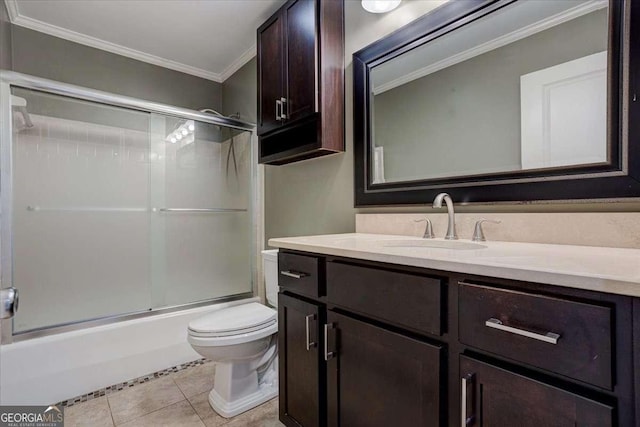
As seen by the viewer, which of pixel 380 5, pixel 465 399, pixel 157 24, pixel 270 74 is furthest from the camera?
pixel 157 24

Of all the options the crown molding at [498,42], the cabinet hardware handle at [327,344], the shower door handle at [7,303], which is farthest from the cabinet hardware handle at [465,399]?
the crown molding at [498,42]

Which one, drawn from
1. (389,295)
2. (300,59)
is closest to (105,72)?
(300,59)

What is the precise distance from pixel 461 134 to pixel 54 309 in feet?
9.66

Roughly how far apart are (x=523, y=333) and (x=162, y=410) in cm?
175

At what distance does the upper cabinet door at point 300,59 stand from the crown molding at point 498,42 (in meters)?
0.35

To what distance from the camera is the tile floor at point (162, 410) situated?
4.98 feet

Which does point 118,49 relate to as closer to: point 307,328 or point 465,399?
point 307,328

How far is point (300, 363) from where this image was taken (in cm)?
125

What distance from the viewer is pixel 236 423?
152cm

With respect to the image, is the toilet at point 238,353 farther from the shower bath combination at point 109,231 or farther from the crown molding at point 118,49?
the crown molding at point 118,49

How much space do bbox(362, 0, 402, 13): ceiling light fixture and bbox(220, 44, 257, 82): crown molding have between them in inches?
50.1

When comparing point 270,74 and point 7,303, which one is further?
point 270,74

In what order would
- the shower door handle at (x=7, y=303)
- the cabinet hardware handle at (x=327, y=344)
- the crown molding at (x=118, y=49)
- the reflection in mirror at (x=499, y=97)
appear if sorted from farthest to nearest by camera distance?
1. the crown molding at (x=118, y=49)
2. the cabinet hardware handle at (x=327, y=344)
3. the reflection in mirror at (x=499, y=97)
4. the shower door handle at (x=7, y=303)

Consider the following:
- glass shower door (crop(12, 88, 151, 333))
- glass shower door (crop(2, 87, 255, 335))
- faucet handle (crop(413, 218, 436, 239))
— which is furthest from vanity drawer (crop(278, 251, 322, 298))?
glass shower door (crop(12, 88, 151, 333))
